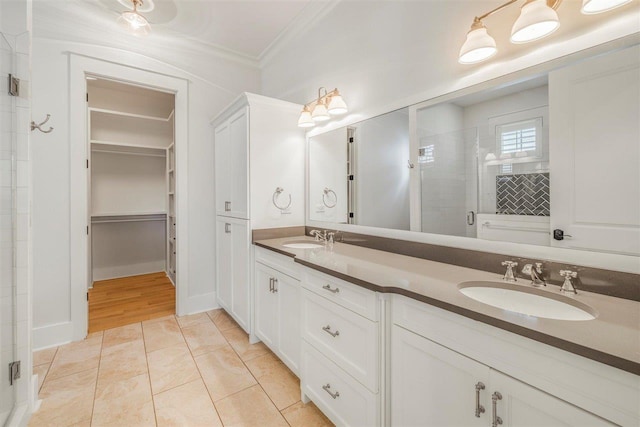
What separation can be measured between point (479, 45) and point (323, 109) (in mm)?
1196

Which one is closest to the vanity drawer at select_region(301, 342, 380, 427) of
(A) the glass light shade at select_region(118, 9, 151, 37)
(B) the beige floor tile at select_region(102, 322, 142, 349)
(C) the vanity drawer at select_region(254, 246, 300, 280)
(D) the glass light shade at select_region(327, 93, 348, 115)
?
(C) the vanity drawer at select_region(254, 246, 300, 280)

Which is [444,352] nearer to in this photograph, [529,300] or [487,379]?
[487,379]

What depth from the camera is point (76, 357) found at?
2076 millimetres

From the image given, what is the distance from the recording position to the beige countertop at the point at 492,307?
2.04ft

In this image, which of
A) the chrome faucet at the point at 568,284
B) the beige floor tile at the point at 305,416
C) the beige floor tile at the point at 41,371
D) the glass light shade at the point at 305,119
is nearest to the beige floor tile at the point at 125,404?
the beige floor tile at the point at 41,371

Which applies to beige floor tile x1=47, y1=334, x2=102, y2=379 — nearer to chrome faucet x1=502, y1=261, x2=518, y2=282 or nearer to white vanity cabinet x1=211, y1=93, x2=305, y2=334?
white vanity cabinet x1=211, y1=93, x2=305, y2=334

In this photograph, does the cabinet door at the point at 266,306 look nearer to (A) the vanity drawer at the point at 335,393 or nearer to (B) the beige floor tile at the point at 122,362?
(A) the vanity drawer at the point at 335,393

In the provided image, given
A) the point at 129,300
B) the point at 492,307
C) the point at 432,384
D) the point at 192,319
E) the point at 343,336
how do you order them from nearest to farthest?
the point at 492,307 → the point at 432,384 → the point at 343,336 → the point at 192,319 → the point at 129,300

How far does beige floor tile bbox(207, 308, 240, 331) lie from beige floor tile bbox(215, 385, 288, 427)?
978 millimetres

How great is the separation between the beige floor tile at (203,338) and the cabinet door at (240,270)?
21 cm

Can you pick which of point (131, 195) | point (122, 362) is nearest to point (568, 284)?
point (122, 362)

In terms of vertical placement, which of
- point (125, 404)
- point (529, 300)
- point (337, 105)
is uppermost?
point (337, 105)

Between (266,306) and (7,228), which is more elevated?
(7,228)

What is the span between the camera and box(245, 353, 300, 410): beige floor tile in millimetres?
1624
